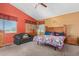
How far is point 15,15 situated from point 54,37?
3.07ft

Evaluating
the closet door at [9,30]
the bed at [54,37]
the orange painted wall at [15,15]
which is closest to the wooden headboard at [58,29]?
the bed at [54,37]

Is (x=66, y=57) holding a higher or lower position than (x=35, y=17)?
lower

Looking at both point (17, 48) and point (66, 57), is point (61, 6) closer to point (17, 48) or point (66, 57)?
point (66, 57)

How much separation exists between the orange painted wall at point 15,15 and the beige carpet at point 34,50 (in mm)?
181

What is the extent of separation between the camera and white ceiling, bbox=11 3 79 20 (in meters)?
2.01

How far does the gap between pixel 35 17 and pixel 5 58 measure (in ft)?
3.54

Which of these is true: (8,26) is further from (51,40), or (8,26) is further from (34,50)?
(51,40)

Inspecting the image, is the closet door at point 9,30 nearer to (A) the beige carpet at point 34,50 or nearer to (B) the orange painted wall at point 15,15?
(B) the orange painted wall at point 15,15

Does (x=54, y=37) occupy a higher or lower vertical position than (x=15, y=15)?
lower

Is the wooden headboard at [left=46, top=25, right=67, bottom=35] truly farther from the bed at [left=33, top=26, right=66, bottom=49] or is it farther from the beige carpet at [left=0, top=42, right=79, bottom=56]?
the beige carpet at [left=0, top=42, right=79, bottom=56]

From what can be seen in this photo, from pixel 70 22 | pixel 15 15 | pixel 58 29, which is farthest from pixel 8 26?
pixel 70 22

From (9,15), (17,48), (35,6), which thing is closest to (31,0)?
(35,6)

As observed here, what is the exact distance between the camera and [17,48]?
6.75ft

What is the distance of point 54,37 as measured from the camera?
2084 millimetres
